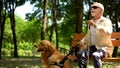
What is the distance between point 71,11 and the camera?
37219 millimetres

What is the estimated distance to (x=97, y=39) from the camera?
8.98 m

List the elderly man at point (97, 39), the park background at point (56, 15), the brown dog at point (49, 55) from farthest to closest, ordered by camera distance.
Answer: the park background at point (56, 15)
the brown dog at point (49, 55)
the elderly man at point (97, 39)

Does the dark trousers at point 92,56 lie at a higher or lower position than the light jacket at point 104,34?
lower

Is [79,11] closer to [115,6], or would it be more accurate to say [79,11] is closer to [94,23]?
[94,23]

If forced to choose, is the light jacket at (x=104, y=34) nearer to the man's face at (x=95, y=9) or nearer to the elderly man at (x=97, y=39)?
the elderly man at (x=97, y=39)

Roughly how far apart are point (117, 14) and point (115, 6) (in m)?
1.51

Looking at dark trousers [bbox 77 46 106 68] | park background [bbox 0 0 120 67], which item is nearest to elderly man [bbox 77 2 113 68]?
dark trousers [bbox 77 46 106 68]

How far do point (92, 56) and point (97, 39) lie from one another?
1.91 ft

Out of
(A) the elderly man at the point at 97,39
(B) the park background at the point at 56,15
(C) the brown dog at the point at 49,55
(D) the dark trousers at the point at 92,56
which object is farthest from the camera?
(B) the park background at the point at 56,15

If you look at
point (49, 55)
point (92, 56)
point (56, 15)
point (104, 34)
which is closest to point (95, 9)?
point (104, 34)

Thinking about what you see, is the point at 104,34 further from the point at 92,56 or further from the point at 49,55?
the point at 49,55

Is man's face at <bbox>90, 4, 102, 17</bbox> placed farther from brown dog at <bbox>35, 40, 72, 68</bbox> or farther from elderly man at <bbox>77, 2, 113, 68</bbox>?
brown dog at <bbox>35, 40, 72, 68</bbox>

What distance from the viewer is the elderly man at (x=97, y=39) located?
28.3 ft

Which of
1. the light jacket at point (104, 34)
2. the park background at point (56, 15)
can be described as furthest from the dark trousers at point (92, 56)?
the park background at point (56, 15)
